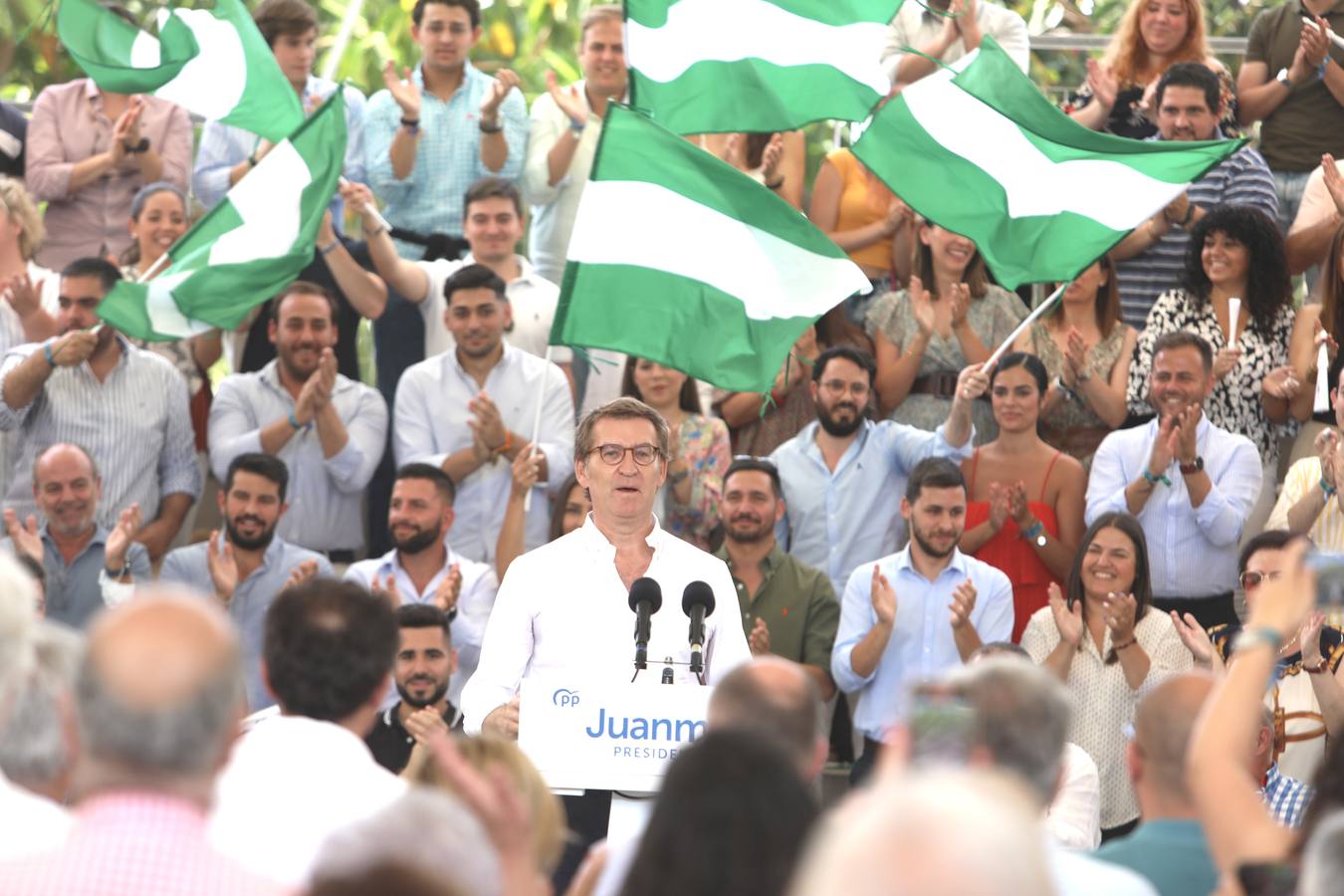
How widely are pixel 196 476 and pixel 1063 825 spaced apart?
5199mm

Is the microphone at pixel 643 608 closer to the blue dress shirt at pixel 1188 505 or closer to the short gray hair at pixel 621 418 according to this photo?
the short gray hair at pixel 621 418

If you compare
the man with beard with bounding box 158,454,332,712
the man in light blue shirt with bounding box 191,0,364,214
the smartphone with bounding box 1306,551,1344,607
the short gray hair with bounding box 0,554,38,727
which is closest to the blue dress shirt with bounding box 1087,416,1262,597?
the man with beard with bounding box 158,454,332,712

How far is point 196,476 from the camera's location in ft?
37.1

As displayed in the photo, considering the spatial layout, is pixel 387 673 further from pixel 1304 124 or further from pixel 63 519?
pixel 1304 124

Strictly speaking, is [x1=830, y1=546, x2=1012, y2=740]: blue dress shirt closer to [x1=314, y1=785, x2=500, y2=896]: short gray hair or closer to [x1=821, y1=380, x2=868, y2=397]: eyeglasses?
[x1=821, y1=380, x2=868, y2=397]: eyeglasses

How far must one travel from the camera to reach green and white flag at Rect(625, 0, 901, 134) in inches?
353

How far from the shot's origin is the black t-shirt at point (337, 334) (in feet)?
39.1

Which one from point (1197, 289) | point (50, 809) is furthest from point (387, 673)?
point (1197, 289)

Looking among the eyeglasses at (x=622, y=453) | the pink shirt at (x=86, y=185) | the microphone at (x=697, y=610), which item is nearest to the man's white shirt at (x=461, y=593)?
the pink shirt at (x=86, y=185)

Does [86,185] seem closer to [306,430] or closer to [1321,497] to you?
[306,430]

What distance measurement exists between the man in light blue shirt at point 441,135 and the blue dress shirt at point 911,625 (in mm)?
3642

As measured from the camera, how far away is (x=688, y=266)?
8.42 meters

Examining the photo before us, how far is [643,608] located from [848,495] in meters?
4.75

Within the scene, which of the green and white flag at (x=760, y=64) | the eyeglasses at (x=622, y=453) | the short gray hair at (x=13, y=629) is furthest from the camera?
the green and white flag at (x=760, y=64)
